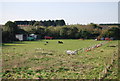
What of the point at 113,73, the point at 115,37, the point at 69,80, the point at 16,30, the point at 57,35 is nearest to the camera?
the point at 69,80

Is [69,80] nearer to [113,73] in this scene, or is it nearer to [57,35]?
[113,73]

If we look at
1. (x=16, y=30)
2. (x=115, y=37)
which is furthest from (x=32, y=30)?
(x=115, y=37)

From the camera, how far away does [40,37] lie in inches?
1635

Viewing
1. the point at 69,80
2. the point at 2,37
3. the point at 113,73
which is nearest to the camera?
the point at 69,80

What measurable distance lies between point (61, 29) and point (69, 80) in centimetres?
3728

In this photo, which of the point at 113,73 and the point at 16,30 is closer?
the point at 113,73

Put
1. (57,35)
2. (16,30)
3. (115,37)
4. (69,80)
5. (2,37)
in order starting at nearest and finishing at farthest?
(69,80), (2,37), (16,30), (115,37), (57,35)

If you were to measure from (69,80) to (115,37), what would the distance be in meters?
35.7

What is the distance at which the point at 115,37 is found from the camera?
40312mm

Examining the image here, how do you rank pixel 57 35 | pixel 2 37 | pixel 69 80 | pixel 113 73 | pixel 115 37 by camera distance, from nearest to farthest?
pixel 69 80 < pixel 113 73 < pixel 2 37 < pixel 115 37 < pixel 57 35

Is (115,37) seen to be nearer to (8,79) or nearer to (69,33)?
(69,33)

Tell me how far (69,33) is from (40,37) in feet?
20.7

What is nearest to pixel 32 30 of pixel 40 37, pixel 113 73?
pixel 40 37

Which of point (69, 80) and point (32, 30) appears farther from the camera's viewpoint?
point (32, 30)
